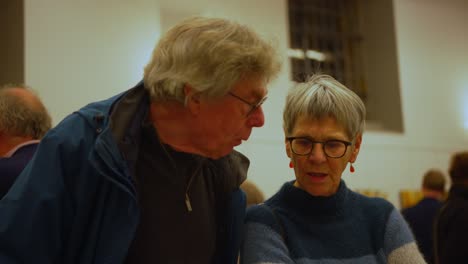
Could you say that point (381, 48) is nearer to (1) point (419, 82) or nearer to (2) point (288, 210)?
(1) point (419, 82)

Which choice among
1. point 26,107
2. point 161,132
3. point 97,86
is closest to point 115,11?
point 97,86

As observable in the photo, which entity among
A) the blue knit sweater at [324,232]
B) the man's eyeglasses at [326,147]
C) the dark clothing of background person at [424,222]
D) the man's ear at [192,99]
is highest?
the man's ear at [192,99]

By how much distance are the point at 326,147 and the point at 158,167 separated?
562 millimetres

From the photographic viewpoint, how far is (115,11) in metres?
6.36

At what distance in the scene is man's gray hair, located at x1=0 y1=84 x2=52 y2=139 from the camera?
9.59ft

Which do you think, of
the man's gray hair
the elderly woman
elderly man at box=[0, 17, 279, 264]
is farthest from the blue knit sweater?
the man's gray hair

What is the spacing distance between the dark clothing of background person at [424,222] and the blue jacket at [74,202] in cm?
434

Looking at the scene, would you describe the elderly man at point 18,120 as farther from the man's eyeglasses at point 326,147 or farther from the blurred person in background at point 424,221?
the blurred person in background at point 424,221

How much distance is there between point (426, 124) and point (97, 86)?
5482mm

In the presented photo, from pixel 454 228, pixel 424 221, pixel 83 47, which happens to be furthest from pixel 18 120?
pixel 424 221

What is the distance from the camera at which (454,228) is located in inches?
163

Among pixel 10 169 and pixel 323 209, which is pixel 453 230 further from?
pixel 10 169

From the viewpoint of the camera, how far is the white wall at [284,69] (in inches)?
229

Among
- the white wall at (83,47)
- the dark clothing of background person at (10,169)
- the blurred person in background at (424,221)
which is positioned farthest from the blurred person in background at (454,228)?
the white wall at (83,47)
